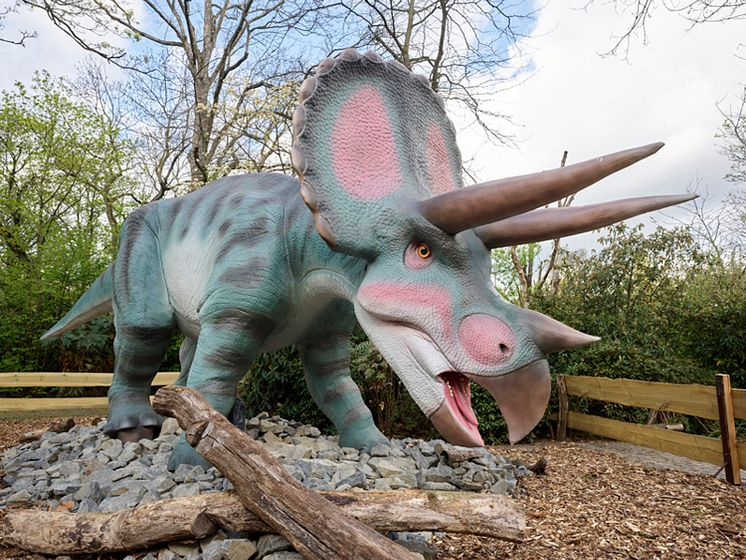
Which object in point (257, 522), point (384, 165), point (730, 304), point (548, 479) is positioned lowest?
point (548, 479)

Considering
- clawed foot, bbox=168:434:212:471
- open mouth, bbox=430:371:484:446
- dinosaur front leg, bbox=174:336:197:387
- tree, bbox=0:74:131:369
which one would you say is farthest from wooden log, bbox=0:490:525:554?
tree, bbox=0:74:131:369

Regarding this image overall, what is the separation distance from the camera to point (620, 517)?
3107 mm

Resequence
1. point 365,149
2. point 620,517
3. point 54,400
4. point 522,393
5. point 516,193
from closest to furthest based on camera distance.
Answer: point 516,193 → point 522,393 → point 365,149 → point 620,517 → point 54,400

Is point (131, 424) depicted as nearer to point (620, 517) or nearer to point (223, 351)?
point (223, 351)

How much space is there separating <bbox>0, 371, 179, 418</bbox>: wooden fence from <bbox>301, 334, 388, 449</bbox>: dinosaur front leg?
3.87 metres

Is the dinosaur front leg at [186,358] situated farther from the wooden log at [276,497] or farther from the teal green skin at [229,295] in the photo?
the wooden log at [276,497]

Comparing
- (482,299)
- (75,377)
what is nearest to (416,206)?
(482,299)

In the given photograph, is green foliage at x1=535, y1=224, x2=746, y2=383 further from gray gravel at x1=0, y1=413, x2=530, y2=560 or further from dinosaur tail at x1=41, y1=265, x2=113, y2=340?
dinosaur tail at x1=41, y1=265, x2=113, y2=340

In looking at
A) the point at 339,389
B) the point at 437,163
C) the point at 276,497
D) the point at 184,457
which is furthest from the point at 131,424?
the point at 437,163

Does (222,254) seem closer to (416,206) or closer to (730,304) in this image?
(416,206)

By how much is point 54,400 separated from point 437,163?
6067mm

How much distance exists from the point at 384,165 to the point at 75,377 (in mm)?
5866

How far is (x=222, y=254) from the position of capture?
2.80 meters

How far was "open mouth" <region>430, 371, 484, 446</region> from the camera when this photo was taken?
2020 millimetres
